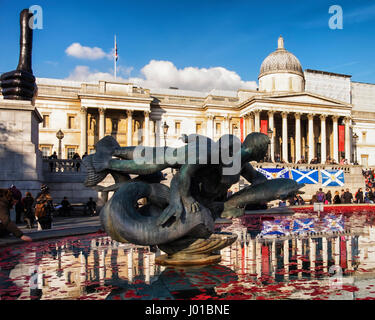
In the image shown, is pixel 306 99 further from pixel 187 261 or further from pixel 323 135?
pixel 187 261

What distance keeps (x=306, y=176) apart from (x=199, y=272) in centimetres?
3125

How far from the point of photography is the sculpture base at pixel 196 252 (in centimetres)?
653

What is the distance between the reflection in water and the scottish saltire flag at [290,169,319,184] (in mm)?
26566

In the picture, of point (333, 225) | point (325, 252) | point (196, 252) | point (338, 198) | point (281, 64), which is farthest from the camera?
point (281, 64)

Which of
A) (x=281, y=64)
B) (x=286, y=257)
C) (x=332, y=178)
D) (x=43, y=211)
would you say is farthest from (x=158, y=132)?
(x=286, y=257)

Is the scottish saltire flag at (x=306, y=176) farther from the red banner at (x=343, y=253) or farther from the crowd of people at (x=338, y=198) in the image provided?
the red banner at (x=343, y=253)

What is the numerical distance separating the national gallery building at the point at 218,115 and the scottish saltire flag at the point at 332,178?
10356mm

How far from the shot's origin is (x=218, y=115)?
5550 centimetres

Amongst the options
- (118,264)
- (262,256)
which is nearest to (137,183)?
(118,264)

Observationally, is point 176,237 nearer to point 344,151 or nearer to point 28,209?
point 28,209

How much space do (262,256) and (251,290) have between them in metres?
2.60

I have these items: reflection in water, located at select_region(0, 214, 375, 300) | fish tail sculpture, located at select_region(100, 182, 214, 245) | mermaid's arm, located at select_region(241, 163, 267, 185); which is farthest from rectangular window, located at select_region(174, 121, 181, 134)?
fish tail sculpture, located at select_region(100, 182, 214, 245)

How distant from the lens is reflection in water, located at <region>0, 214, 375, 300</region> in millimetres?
4820
